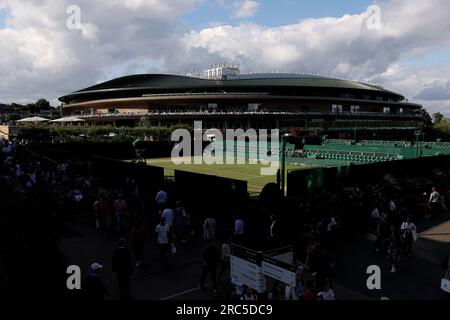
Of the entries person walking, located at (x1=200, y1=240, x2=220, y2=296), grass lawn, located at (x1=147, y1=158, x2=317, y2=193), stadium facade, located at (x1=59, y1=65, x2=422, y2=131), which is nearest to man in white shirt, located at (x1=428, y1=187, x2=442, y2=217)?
grass lawn, located at (x1=147, y1=158, x2=317, y2=193)

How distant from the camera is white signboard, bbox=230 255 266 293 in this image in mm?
7312

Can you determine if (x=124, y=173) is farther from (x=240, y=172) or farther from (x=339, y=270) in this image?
(x=339, y=270)

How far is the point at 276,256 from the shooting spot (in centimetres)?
728

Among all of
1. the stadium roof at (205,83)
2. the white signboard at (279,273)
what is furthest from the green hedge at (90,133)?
the white signboard at (279,273)

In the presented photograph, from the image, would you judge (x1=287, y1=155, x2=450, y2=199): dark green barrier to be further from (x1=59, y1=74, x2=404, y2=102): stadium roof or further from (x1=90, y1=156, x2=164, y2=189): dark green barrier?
(x1=59, y1=74, x2=404, y2=102): stadium roof

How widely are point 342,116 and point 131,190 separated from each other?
87.5 m

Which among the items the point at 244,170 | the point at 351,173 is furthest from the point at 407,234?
the point at 244,170

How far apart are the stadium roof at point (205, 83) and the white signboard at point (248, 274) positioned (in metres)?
91.1

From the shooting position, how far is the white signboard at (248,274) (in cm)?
731

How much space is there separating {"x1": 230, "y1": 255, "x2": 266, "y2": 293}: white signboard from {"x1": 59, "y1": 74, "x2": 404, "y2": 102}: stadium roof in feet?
299

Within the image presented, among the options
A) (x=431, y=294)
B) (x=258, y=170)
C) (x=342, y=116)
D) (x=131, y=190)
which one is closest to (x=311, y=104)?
(x=342, y=116)

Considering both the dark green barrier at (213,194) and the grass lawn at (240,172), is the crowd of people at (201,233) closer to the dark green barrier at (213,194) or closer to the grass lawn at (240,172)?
the dark green barrier at (213,194)
